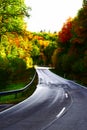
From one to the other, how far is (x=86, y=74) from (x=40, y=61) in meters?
117

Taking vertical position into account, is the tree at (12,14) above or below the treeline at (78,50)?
above

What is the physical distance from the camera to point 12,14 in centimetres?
4056

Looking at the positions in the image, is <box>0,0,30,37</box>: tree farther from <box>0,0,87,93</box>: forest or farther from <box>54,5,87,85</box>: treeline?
<box>54,5,87,85</box>: treeline

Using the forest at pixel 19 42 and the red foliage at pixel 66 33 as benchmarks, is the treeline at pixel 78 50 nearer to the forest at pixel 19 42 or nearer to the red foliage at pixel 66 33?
the forest at pixel 19 42

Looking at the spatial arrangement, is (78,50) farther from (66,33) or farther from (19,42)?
(19,42)

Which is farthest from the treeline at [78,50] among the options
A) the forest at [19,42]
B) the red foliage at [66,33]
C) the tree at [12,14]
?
the tree at [12,14]

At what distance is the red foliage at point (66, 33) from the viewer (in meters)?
78.0

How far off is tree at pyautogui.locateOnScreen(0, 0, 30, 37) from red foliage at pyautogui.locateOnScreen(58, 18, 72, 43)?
3638 centimetres

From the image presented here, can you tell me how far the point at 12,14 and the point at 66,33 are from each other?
39.2 metres

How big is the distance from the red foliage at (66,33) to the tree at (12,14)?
119 ft

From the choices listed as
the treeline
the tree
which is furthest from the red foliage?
the tree

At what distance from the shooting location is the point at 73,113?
1819 cm

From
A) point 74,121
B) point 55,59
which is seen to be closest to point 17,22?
point 74,121

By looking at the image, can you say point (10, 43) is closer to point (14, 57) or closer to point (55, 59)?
point (14, 57)
